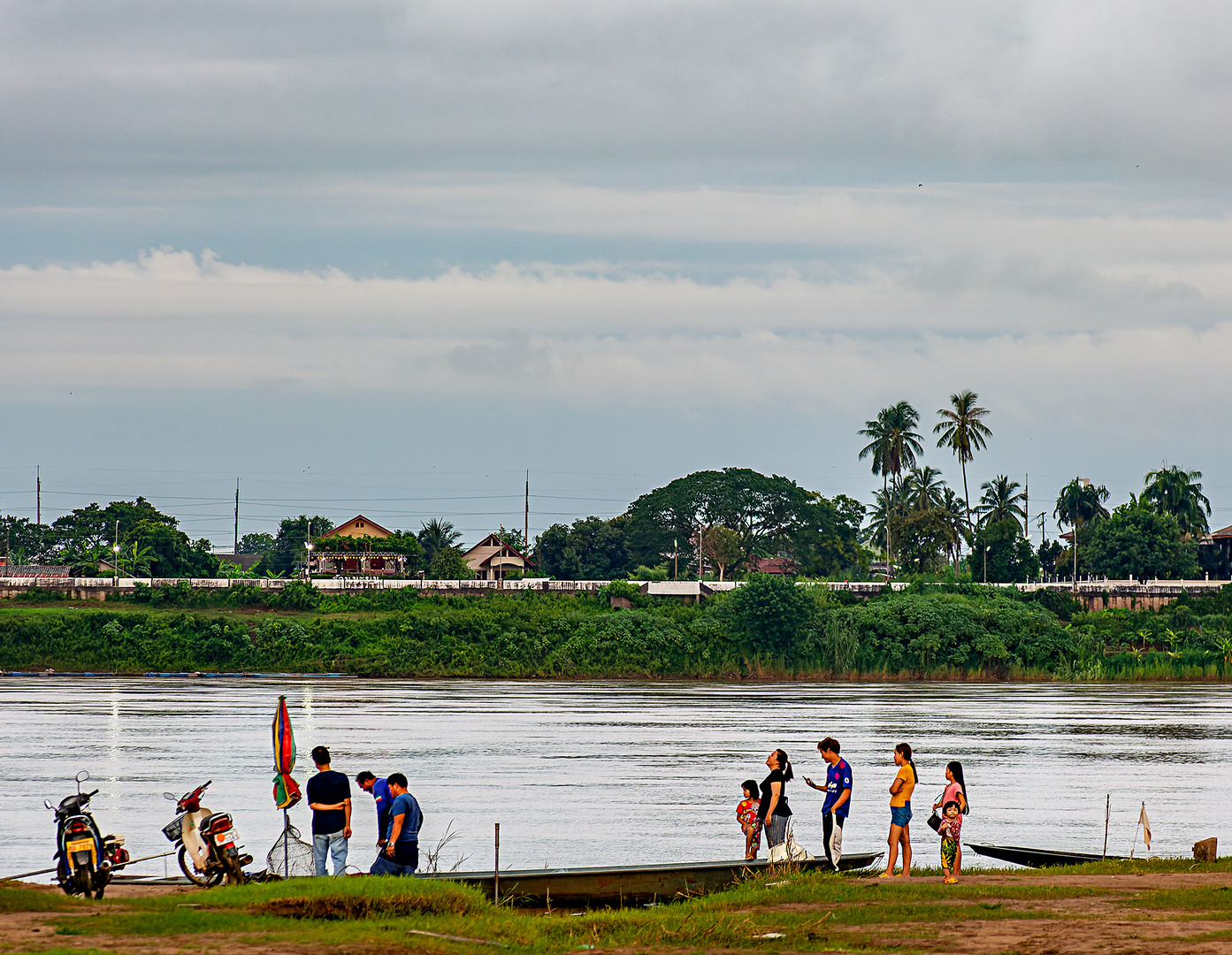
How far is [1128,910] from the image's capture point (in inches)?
647

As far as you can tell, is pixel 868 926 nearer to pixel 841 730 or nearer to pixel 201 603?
pixel 841 730

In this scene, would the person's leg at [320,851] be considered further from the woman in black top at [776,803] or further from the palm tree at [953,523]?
the palm tree at [953,523]

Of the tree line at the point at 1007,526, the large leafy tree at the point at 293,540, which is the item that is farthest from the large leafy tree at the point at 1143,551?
the large leafy tree at the point at 293,540

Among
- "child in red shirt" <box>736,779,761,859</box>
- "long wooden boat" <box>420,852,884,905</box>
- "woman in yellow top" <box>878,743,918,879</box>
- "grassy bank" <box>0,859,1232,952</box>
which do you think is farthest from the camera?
"child in red shirt" <box>736,779,761,859</box>

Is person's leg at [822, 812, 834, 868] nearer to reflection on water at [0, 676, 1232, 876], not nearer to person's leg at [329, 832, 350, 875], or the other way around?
reflection on water at [0, 676, 1232, 876]

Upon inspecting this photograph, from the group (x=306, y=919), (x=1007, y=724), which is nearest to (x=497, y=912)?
(x=306, y=919)

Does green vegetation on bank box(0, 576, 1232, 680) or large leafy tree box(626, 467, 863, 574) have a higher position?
large leafy tree box(626, 467, 863, 574)

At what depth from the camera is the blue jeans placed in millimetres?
18422

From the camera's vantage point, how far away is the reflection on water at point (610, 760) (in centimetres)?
2703

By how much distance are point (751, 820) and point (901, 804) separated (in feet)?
8.76

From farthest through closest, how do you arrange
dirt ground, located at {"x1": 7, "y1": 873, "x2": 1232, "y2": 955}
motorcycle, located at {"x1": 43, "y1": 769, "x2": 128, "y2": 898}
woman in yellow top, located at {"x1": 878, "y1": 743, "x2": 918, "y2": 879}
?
1. woman in yellow top, located at {"x1": 878, "y1": 743, "x2": 918, "y2": 879}
2. motorcycle, located at {"x1": 43, "y1": 769, "x2": 128, "y2": 898}
3. dirt ground, located at {"x1": 7, "y1": 873, "x2": 1232, "y2": 955}

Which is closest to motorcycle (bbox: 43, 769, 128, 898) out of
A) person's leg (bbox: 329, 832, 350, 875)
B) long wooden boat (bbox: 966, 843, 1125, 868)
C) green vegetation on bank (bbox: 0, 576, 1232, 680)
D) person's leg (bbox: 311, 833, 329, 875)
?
person's leg (bbox: 311, 833, 329, 875)

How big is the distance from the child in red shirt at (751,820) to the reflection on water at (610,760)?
3.55 m

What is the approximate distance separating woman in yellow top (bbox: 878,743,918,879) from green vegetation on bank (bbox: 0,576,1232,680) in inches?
2562
